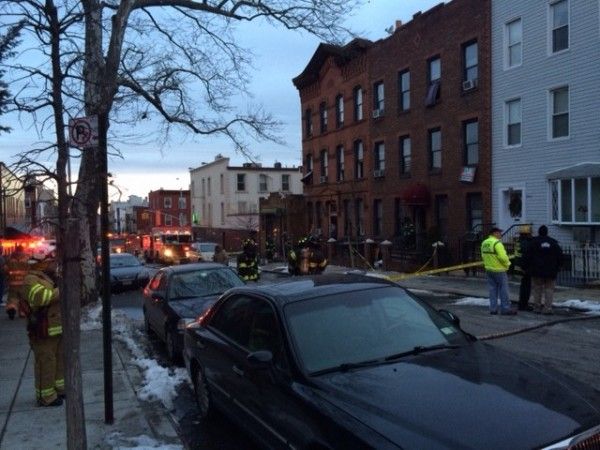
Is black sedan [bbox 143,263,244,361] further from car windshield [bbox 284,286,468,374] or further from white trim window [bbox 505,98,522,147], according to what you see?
white trim window [bbox 505,98,522,147]

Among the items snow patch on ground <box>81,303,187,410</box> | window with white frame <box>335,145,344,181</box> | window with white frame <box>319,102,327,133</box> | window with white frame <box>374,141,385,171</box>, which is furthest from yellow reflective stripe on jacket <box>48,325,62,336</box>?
window with white frame <box>319,102,327,133</box>

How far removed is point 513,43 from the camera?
21.5 meters

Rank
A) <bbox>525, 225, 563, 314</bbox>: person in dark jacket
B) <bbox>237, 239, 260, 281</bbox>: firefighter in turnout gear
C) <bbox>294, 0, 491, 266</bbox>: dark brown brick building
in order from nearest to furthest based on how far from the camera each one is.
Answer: <bbox>525, 225, 563, 314</bbox>: person in dark jacket, <bbox>237, 239, 260, 281</bbox>: firefighter in turnout gear, <bbox>294, 0, 491, 266</bbox>: dark brown brick building

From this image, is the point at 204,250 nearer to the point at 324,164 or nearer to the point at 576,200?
the point at 324,164

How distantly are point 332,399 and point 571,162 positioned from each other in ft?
58.1

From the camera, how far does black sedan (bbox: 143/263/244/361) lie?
9.46 metres

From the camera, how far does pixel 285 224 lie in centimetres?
4222

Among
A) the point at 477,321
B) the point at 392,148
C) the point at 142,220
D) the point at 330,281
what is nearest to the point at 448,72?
the point at 392,148

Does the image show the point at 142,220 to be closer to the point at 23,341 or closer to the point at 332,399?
the point at 23,341

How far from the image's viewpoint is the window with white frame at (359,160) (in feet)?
105

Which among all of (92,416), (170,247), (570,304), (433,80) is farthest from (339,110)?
(92,416)

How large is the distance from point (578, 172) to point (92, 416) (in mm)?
16389

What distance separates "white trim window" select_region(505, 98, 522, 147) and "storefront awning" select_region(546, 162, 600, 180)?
2.34m

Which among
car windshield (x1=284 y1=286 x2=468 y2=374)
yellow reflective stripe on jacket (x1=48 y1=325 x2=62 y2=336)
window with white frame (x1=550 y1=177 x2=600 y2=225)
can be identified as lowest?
yellow reflective stripe on jacket (x1=48 y1=325 x2=62 y2=336)
